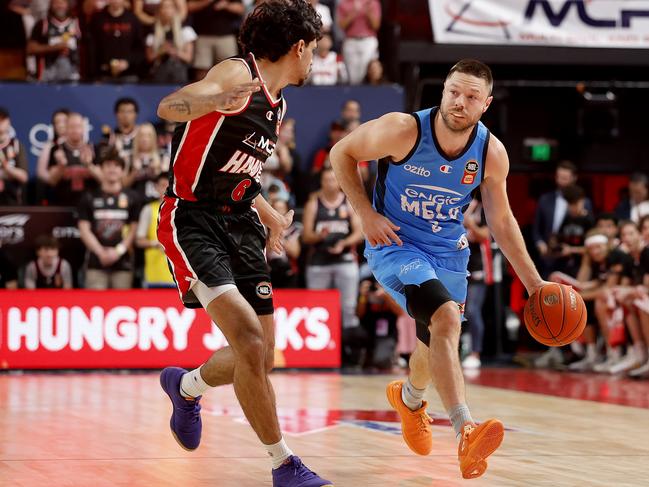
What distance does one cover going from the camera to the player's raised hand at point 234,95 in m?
4.96

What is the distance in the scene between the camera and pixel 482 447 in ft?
17.0

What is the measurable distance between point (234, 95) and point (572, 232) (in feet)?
32.1

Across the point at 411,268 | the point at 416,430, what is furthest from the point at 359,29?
the point at 416,430

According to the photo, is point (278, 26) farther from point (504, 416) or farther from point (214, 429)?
point (504, 416)

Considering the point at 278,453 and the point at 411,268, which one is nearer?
the point at 278,453

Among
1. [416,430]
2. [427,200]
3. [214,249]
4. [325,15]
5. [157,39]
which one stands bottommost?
[416,430]

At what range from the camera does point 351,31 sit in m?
14.9

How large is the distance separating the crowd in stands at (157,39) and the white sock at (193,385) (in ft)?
28.2

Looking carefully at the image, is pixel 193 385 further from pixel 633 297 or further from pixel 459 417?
pixel 633 297

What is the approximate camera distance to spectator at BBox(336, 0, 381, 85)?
14.9 m

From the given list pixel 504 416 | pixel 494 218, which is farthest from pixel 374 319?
pixel 494 218

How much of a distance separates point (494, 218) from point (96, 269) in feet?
24.2

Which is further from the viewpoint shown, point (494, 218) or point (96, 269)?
point (96, 269)

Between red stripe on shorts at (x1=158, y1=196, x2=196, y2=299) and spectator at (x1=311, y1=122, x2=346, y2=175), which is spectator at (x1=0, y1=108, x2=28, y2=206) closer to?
spectator at (x1=311, y1=122, x2=346, y2=175)
